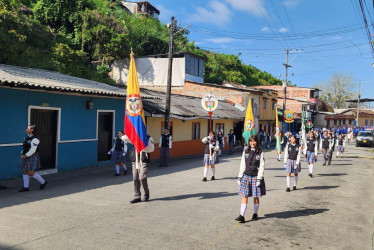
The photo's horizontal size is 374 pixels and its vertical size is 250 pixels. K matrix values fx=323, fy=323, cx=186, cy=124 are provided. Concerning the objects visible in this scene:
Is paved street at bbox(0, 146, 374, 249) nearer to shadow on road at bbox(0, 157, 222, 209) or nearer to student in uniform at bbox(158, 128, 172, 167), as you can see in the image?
shadow on road at bbox(0, 157, 222, 209)

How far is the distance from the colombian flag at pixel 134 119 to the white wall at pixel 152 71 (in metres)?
26.0

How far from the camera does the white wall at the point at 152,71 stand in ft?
114

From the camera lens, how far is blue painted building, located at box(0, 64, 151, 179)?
1078cm

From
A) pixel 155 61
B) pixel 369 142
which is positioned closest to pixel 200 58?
pixel 155 61

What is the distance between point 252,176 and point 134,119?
3545 mm

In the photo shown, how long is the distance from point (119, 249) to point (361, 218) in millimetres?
5756

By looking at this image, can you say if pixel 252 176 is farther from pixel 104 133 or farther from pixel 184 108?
pixel 184 108

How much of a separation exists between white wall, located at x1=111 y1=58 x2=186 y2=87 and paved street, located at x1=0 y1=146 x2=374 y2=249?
24233mm

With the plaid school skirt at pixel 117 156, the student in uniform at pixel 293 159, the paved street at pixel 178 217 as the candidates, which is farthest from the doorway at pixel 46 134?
the student in uniform at pixel 293 159

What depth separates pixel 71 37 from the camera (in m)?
33.0

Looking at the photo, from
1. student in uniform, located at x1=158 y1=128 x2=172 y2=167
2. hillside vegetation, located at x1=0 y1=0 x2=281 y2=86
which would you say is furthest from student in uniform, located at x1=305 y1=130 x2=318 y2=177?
hillside vegetation, located at x1=0 y1=0 x2=281 y2=86

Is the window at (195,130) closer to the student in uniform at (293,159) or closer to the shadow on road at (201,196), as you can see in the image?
the student in uniform at (293,159)

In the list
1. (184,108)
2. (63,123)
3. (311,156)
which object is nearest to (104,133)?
(63,123)

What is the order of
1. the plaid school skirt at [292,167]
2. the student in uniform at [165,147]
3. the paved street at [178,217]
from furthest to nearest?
1. the student in uniform at [165,147]
2. the plaid school skirt at [292,167]
3. the paved street at [178,217]
